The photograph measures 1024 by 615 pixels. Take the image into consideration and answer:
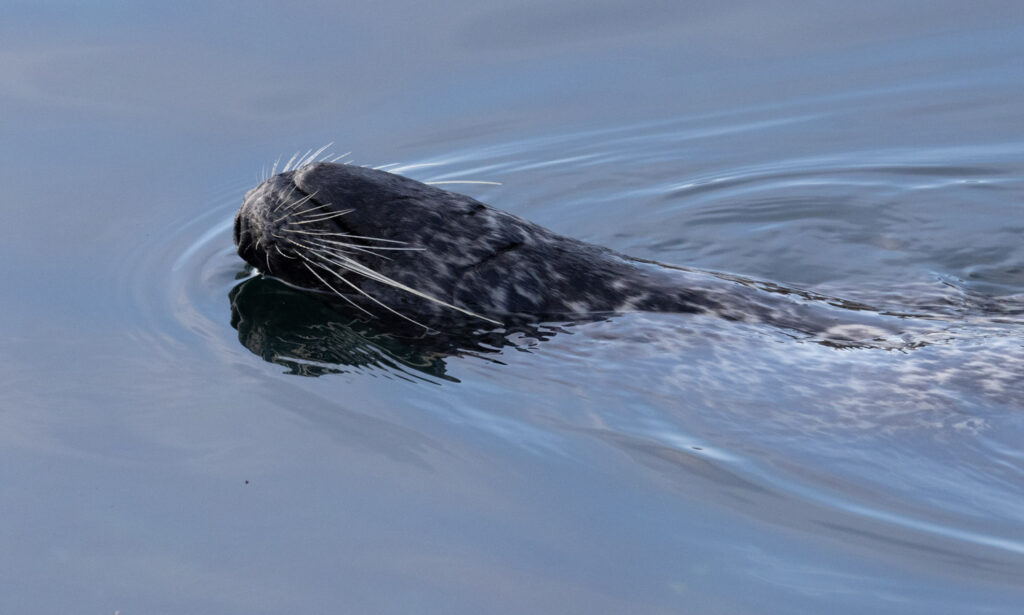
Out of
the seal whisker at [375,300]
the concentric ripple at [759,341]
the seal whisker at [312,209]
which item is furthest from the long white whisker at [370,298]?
the seal whisker at [312,209]

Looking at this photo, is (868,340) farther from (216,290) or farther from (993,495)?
(216,290)

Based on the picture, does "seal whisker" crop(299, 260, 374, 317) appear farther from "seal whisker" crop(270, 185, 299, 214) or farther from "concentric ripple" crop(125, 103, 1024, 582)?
"seal whisker" crop(270, 185, 299, 214)

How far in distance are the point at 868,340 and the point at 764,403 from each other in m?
0.88

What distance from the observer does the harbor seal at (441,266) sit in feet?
20.1

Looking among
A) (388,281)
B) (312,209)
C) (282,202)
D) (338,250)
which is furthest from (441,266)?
(282,202)

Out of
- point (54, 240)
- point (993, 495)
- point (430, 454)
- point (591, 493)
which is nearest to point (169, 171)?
point (54, 240)

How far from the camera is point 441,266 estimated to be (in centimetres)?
618

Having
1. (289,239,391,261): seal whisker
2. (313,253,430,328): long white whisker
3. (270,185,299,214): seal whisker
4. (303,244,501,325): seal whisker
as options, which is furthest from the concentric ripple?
(270,185,299,214): seal whisker

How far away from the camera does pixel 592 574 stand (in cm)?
412

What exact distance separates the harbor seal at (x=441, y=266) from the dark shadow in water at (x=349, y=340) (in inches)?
3.5

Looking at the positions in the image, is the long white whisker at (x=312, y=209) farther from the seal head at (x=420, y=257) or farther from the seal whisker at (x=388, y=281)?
the seal whisker at (x=388, y=281)

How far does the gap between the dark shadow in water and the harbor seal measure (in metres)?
0.09

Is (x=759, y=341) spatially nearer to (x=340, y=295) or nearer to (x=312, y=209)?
(x=340, y=295)

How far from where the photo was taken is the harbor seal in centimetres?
614
